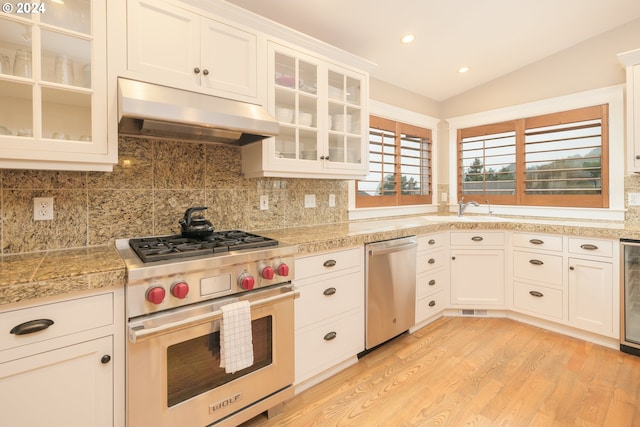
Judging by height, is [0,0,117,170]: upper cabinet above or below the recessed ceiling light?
below

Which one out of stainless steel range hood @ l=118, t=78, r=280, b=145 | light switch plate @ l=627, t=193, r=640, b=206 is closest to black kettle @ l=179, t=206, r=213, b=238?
stainless steel range hood @ l=118, t=78, r=280, b=145

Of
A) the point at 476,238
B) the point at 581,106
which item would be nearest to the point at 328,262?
the point at 476,238

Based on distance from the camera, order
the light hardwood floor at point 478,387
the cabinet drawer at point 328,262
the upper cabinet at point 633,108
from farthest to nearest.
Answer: the upper cabinet at point 633,108, the cabinet drawer at point 328,262, the light hardwood floor at point 478,387

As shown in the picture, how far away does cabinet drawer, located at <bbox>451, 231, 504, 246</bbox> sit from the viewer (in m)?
2.98

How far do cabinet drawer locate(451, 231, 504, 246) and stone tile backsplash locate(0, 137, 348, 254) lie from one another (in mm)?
1573

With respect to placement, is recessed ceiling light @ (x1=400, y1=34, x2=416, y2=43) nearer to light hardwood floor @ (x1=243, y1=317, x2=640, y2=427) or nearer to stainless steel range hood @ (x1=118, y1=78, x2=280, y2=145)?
stainless steel range hood @ (x1=118, y1=78, x2=280, y2=145)

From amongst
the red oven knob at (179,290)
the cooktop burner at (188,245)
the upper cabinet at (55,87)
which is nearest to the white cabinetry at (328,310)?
the cooktop burner at (188,245)

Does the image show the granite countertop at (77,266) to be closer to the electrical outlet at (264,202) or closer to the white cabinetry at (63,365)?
the white cabinetry at (63,365)

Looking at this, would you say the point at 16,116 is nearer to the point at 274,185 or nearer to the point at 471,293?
the point at 274,185

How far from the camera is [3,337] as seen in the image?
1.06 meters

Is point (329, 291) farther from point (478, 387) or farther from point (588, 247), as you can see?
point (588, 247)

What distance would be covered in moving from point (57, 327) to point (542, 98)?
14.0ft

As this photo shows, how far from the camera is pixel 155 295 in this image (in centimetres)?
127

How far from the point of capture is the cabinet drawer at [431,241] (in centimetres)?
274
